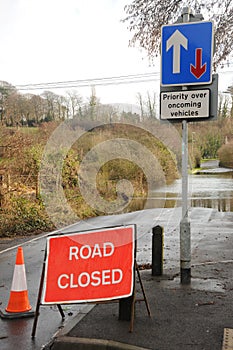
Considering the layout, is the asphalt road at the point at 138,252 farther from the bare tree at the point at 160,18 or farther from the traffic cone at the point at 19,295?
the bare tree at the point at 160,18

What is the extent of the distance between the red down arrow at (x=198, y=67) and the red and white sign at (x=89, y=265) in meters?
2.75

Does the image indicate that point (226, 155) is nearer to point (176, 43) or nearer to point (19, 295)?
point (176, 43)

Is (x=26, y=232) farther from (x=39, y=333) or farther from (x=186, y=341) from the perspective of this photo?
(x=186, y=341)

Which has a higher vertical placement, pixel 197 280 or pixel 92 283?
pixel 92 283

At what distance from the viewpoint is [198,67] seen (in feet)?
21.5

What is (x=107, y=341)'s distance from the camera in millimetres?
4352

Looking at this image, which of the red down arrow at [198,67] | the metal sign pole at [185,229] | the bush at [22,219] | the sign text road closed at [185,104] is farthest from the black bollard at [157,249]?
the bush at [22,219]

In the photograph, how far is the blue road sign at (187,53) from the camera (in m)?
6.48

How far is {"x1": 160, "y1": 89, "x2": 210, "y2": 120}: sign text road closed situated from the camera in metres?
6.60

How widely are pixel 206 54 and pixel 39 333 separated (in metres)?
4.47

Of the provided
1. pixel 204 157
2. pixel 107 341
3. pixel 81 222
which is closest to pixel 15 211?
pixel 81 222

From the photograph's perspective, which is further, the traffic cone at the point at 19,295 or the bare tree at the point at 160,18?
the bare tree at the point at 160,18

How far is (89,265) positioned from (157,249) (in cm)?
238

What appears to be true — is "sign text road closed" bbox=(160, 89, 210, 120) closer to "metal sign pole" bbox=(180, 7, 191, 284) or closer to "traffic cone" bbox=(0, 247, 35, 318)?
"metal sign pole" bbox=(180, 7, 191, 284)
